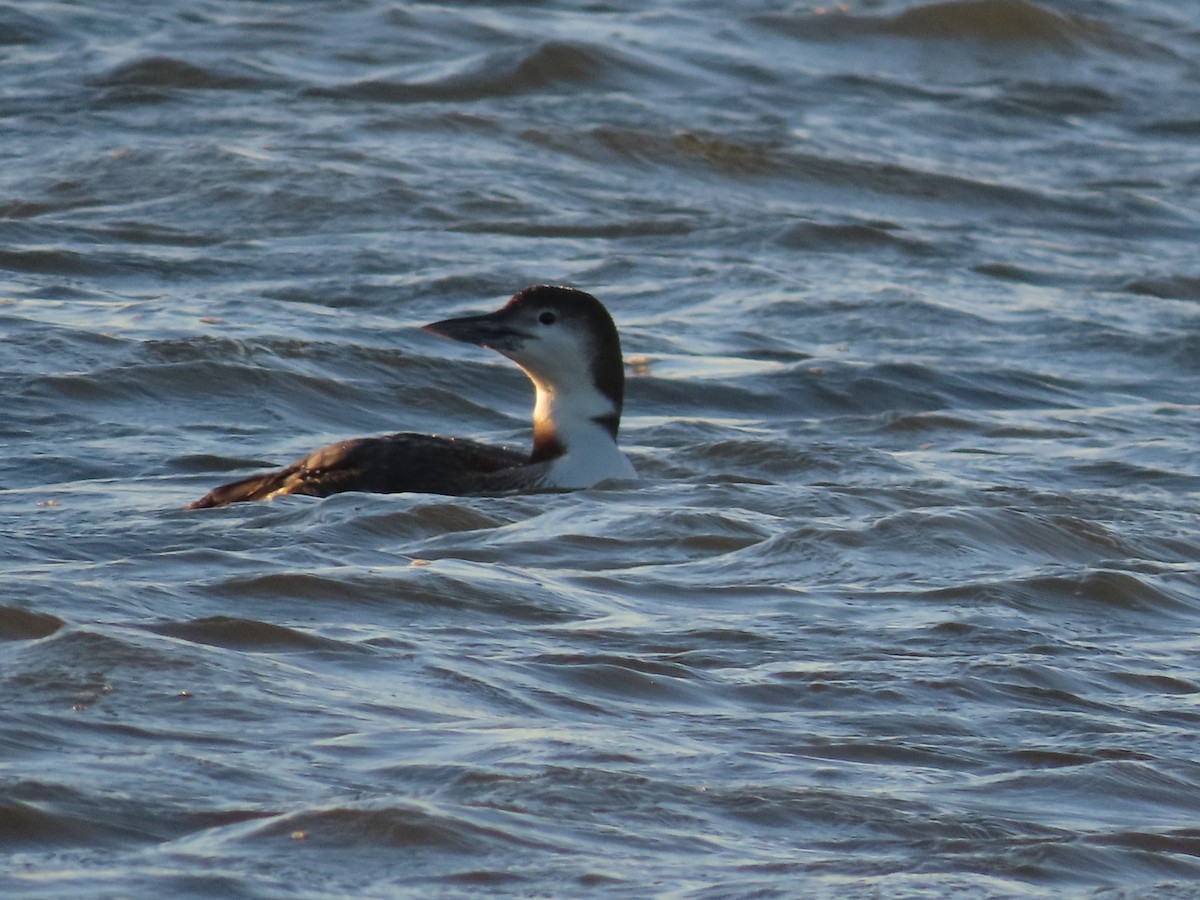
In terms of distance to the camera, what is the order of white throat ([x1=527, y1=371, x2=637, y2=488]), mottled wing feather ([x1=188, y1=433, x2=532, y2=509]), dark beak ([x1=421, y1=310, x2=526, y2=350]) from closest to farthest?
mottled wing feather ([x1=188, y1=433, x2=532, y2=509]), white throat ([x1=527, y1=371, x2=637, y2=488]), dark beak ([x1=421, y1=310, x2=526, y2=350])

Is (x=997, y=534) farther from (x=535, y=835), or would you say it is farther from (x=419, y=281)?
(x=419, y=281)

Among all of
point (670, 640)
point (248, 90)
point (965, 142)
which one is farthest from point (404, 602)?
point (965, 142)

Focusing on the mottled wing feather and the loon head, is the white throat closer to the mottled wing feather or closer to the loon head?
the loon head

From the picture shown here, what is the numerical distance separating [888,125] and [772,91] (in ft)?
3.48

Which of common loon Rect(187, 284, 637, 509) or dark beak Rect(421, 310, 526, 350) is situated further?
dark beak Rect(421, 310, 526, 350)

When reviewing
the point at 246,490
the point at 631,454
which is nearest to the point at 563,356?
the point at 631,454

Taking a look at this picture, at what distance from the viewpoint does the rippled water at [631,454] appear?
453 cm

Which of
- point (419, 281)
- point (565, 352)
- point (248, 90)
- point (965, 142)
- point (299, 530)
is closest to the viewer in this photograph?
point (299, 530)

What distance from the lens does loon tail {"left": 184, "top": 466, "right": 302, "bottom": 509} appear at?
24.7 feet

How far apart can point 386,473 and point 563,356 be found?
1154 millimetres

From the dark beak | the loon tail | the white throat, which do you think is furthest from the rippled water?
the dark beak

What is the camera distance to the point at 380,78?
16406mm

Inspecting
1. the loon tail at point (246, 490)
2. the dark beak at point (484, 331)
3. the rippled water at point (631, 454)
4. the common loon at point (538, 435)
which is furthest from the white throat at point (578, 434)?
the loon tail at point (246, 490)

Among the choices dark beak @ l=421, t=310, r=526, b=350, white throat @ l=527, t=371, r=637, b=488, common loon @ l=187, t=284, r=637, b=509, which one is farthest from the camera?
dark beak @ l=421, t=310, r=526, b=350
